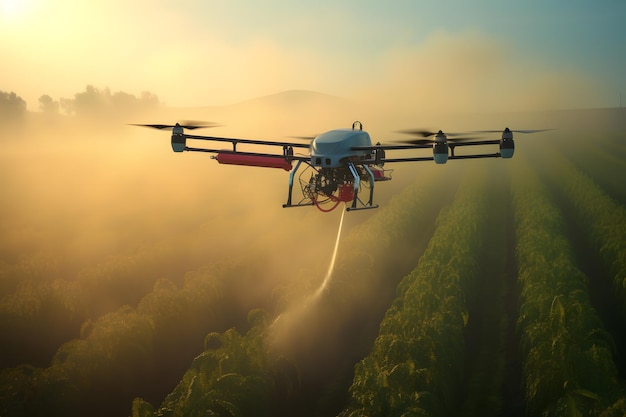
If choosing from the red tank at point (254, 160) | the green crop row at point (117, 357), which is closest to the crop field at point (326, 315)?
the green crop row at point (117, 357)

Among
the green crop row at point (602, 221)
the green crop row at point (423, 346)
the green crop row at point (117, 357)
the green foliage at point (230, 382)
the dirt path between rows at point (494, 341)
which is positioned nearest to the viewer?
the green foliage at point (230, 382)

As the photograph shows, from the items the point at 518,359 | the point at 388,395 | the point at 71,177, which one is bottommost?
the point at 518,359

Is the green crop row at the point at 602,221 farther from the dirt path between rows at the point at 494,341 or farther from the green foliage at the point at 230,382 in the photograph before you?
the green foliage at the point at 230,382

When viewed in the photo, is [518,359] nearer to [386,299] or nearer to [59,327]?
[386,299]

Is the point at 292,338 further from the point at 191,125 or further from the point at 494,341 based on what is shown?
the point at 191,125

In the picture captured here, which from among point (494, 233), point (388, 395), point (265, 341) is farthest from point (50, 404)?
point (494, 233)

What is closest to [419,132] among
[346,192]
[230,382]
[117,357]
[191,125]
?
[346,192]
